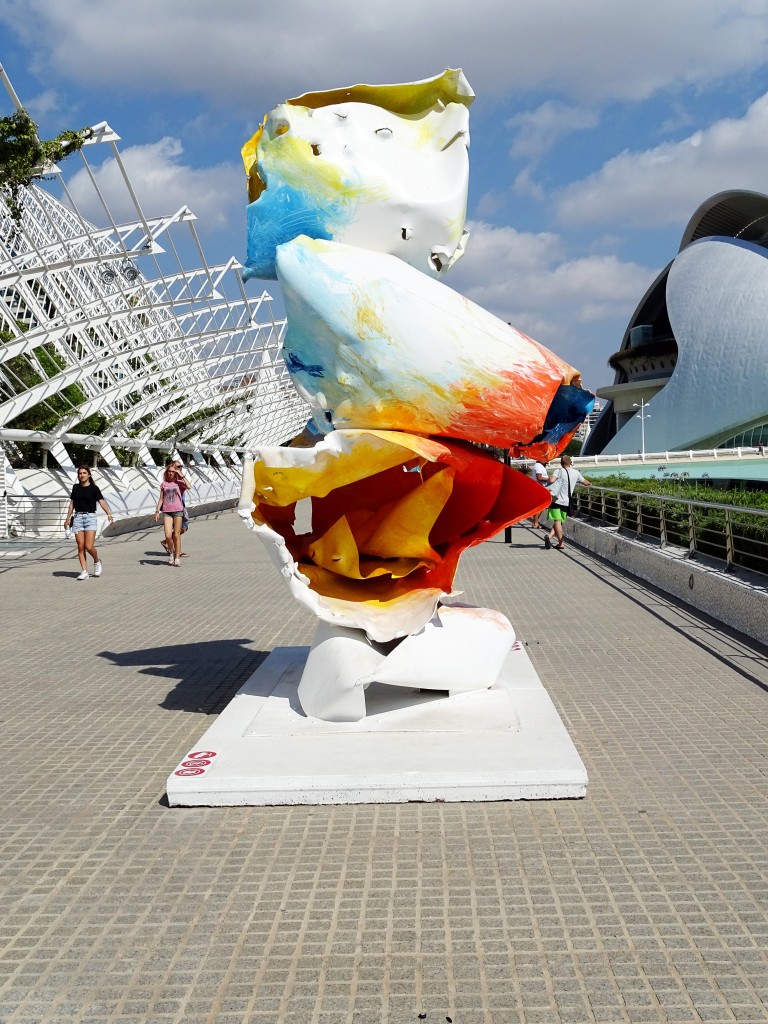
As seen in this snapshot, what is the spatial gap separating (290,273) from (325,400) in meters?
0.71

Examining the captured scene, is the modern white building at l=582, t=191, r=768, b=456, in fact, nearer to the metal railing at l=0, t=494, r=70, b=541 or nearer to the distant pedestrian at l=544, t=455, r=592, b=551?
the distant pedestrian at l=544, t=455, r=592, b=551

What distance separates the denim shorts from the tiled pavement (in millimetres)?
6000

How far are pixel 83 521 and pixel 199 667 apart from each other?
586 cm

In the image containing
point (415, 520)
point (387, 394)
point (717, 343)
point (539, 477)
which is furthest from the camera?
point (717, 343)

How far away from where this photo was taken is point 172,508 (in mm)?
13422

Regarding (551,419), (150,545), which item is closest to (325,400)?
(551,419)

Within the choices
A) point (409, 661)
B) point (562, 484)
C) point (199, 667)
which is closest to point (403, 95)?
point (409, 661)

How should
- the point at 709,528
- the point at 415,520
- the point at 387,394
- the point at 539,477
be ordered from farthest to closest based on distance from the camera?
1. the point at 539,477
2. the point at 709,528
3. the point at 415,520
4. the point at 387,394

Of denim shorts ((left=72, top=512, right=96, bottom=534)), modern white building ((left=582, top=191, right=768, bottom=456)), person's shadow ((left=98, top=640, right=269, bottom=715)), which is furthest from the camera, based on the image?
modern white building ((left=582, top=191, right=768, bottom=456))

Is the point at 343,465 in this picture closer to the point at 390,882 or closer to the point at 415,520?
the point at 415,520

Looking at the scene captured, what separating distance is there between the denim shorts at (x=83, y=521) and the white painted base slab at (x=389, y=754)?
24.1 feet

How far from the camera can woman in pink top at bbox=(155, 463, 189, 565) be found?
13.5 meters

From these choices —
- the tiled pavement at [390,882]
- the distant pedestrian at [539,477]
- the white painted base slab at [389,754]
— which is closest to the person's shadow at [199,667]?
the tiled pavement at [390,882]

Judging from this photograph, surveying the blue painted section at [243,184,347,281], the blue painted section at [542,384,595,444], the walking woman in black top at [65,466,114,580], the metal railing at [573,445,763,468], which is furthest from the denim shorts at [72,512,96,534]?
the metal railing at [573,445,763,468]
